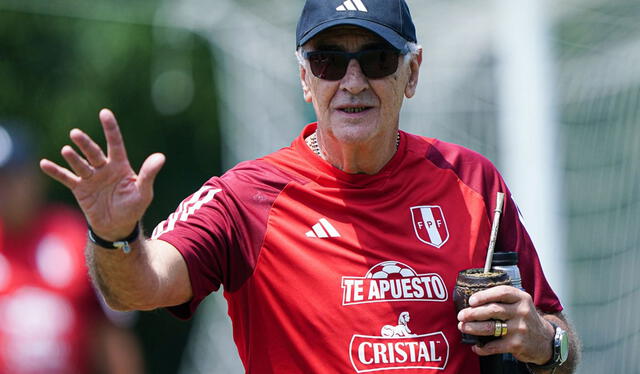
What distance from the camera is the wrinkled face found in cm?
322

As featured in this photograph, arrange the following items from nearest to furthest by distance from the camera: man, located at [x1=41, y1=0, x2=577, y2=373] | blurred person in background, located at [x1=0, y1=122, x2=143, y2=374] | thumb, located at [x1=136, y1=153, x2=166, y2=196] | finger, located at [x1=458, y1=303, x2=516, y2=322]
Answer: thumb, located at [x1=136, y1=153, x2=166, y2=196] < finger, located at [x1=458, y1=303, x2=516, y2=322] < man, located at [x1=41, y1=0, x2=577, y2=373] < blurred person in background, located at [x1=0, y1=122, x2=143, y2=374]

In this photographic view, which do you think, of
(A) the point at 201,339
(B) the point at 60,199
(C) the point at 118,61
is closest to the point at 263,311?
(A) the point at 201,339

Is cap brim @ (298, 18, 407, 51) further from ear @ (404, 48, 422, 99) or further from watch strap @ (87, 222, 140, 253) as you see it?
watch strap @ (87, 222, 140, 253)

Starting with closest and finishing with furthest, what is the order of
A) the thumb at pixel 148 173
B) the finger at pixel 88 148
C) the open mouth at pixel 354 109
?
the finger at pixel 88 148 → the thumb at pixel 148 173 → the open mouth at pixel 354 109

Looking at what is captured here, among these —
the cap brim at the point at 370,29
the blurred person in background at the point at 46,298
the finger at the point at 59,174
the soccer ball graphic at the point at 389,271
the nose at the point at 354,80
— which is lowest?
the blurred person in background at the point at 46,298

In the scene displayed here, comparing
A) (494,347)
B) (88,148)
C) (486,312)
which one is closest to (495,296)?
(486,312)

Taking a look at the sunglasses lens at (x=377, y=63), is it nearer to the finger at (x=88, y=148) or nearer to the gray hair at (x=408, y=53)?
the gray hair at (x=408, y=53)

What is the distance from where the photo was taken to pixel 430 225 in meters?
3.19

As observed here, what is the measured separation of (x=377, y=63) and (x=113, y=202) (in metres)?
1.08

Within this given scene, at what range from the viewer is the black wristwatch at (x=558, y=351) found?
304 centimetres

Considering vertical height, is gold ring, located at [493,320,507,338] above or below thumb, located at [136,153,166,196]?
below

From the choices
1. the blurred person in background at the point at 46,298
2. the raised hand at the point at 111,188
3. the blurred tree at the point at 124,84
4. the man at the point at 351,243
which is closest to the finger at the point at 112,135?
the raised hand at the point at 111,188

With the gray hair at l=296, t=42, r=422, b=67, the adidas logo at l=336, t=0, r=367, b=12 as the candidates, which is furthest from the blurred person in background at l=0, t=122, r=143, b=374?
the adidas logo at l=336, t=0, r=367, b=12

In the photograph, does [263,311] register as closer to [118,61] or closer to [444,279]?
[444,279]
